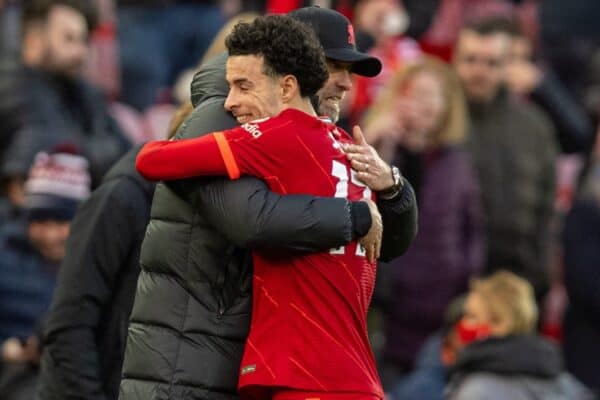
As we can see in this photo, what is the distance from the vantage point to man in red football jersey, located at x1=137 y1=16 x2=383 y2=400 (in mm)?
4898

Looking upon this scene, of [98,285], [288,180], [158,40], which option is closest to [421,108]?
[158,40]

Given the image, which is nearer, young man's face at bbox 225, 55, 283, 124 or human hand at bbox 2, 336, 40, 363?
young man's face at bbox 225, 55, 283, 124

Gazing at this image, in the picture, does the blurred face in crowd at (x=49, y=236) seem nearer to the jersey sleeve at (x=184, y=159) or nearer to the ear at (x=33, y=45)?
the ear at (x=33, y=45)

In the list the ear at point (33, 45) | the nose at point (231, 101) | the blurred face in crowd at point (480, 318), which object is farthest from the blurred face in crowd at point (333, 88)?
the ear at point (33, 45)

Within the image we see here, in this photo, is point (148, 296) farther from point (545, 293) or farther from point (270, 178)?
point (545, 293)

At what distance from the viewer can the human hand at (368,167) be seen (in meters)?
5.04

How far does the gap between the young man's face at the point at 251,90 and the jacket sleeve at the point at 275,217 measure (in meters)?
0.21

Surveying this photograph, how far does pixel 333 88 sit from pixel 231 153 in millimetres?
489

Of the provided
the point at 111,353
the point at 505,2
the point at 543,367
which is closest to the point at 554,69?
the point at 505,2

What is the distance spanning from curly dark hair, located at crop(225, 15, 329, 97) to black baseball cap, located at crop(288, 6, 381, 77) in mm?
211

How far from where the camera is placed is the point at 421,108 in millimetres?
9766

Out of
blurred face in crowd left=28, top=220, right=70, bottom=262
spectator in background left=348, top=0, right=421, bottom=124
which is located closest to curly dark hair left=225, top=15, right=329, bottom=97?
blurred face in crowd left=28, top=220, right=70, bottom=262

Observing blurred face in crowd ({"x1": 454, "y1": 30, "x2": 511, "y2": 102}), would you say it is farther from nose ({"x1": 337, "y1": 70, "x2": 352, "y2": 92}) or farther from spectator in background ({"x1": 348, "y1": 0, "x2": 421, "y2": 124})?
nose ({"x1": 337, "y1": 70, "x2": 352, "y2": 92})

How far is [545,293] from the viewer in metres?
10.5
